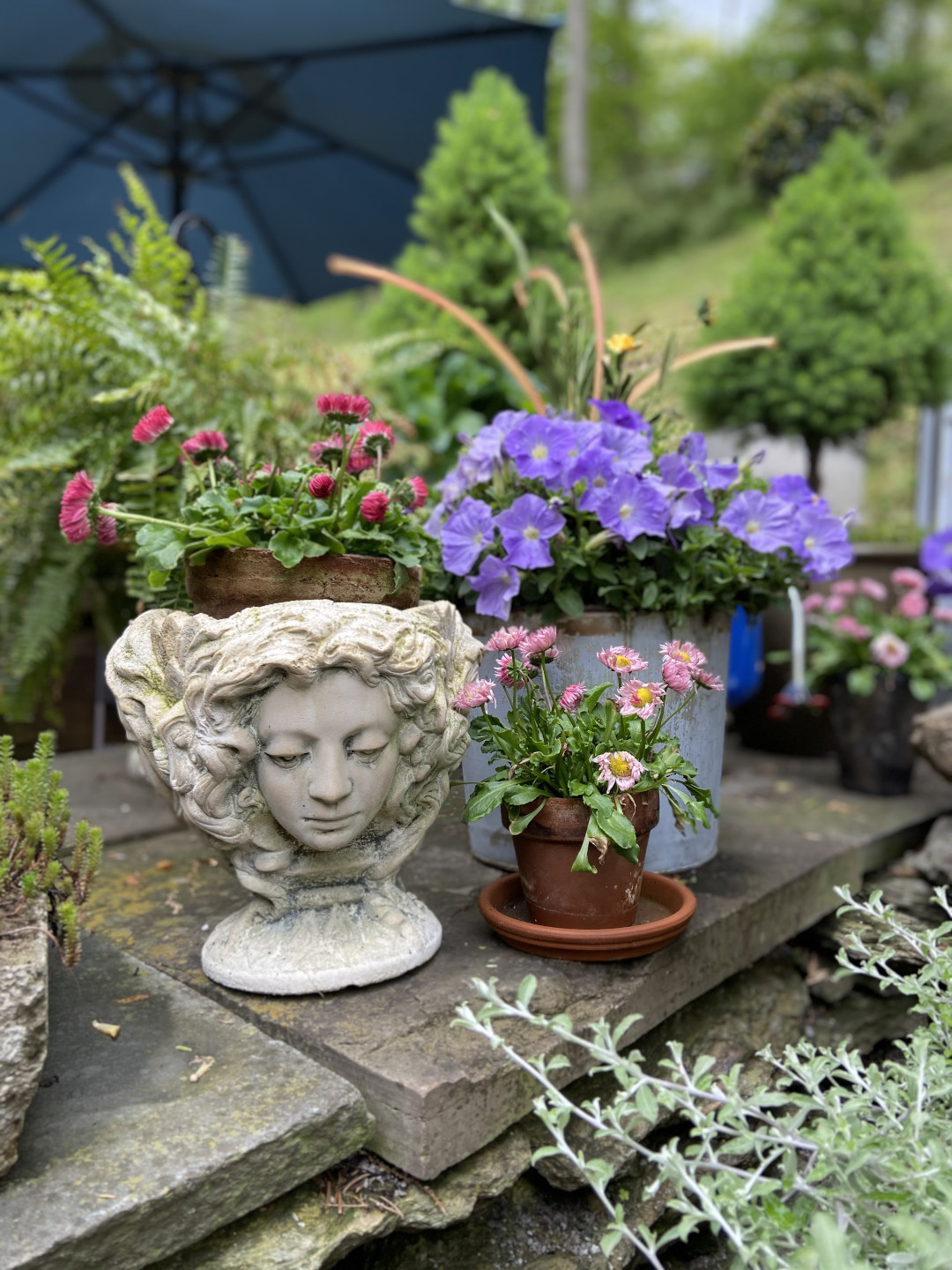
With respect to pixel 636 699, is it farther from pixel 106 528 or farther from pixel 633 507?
pixel 106 528

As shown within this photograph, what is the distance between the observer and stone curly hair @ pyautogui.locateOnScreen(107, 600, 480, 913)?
1462 millimetres

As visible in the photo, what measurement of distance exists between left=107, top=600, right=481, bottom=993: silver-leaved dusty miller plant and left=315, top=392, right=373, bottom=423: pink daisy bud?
0.38 m

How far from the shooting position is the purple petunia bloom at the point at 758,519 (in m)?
2.05

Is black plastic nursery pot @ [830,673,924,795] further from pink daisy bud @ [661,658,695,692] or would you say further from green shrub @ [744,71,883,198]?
green shrub @ [744,71,883,198]

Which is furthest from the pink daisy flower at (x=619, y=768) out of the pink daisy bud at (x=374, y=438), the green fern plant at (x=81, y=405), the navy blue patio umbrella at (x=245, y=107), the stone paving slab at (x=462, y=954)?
the navy blue patio umbrella at (x=245, y=107)

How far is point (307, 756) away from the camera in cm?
152

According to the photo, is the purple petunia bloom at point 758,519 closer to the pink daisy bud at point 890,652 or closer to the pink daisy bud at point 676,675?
the pink daisy bud at point 676,675

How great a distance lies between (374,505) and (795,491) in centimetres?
104

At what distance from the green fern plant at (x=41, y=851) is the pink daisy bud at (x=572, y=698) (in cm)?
78

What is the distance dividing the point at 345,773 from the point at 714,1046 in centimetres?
105

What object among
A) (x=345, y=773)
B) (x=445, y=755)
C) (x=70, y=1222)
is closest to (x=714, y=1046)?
(x=445, y=755)

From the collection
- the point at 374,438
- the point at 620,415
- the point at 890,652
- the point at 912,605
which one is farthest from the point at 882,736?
the point at 374,438

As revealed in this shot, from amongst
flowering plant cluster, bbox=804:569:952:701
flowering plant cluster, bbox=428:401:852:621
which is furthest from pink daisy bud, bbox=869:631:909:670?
flowering plant cluster, bbox=428:401:852:621

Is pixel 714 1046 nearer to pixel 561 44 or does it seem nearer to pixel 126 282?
pixel 126 282
